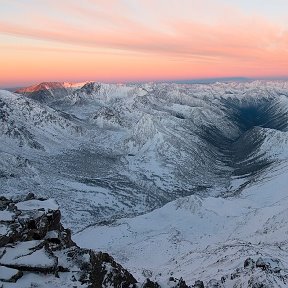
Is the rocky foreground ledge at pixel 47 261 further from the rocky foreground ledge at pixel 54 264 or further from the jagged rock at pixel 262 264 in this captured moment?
the jagged rock at pixel 262 264

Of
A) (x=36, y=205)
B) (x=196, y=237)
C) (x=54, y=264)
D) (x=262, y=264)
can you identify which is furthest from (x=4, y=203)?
(x=196, y=237)

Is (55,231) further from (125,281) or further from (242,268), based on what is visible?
(242,268)

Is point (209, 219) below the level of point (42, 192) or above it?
above

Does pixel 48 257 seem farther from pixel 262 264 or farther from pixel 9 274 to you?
pixel 262 264

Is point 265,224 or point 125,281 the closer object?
point 125,281

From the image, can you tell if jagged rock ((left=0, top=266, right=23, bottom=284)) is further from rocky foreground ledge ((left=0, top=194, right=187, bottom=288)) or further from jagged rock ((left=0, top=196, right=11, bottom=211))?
jagged rock ((left=0, top=196, right=11, bottom=211))

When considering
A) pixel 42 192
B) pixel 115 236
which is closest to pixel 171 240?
pixel 115 236

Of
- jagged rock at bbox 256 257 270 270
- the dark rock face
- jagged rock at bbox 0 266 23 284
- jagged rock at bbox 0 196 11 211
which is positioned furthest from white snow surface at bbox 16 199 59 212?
jagged rock at bbox 256 257 270 270
